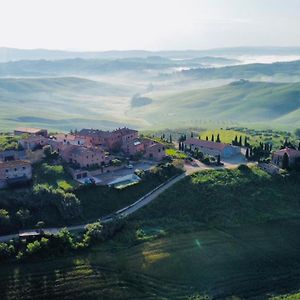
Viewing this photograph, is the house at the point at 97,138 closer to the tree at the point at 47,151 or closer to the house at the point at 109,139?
the house at the point at 109,139

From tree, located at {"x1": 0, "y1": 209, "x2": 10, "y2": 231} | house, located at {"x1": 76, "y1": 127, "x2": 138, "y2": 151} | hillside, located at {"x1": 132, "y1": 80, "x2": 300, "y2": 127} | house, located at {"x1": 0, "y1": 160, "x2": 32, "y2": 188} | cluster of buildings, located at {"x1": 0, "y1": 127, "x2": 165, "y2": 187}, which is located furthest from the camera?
hillside, located at {"x1": 132, "y1": 80, "x2": 300, "y2": 127}

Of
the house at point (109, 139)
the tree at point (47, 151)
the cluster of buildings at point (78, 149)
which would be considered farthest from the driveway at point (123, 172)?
the tree at point (47, 151)

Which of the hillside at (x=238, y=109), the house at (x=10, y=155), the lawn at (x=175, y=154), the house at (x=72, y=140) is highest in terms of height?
the house at (x=72, y=140)

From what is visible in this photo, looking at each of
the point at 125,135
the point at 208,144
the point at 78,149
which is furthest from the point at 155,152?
the point at 208,144

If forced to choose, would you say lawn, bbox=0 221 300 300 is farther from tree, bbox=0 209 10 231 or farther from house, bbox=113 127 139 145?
house, bbox=113 127 139 145

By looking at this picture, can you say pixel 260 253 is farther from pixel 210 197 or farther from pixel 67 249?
pixel 67 249

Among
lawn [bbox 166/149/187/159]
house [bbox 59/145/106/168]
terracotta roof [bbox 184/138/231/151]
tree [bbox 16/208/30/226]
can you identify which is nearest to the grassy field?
tree [bbox 16/208/30/226]
